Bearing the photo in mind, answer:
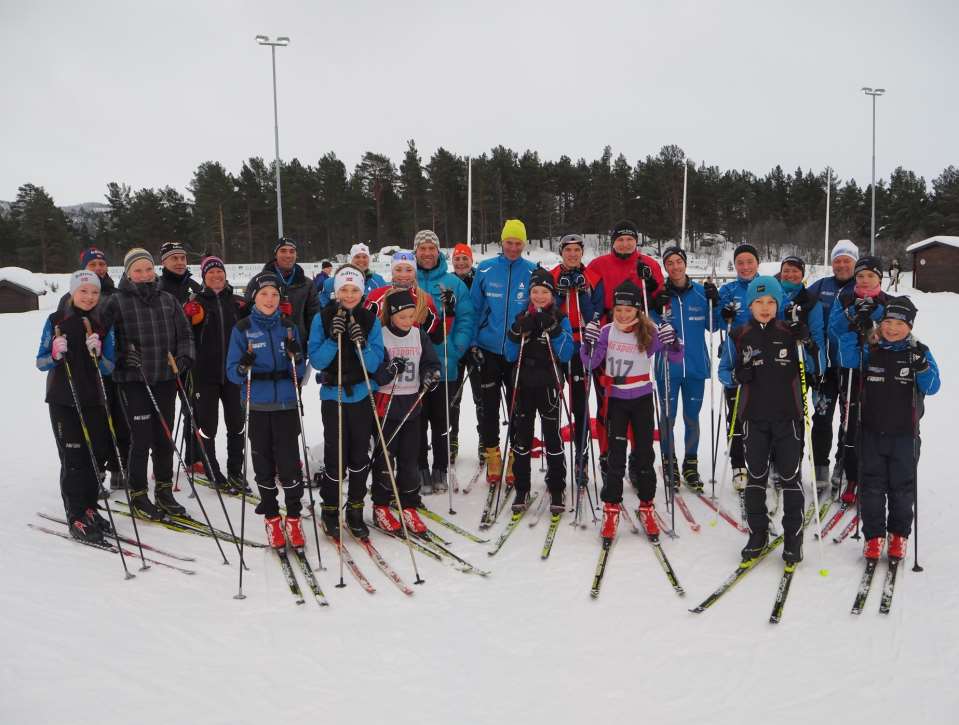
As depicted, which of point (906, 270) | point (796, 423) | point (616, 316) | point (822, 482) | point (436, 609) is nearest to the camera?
point (436, 609)

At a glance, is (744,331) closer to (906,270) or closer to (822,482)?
(822,482)

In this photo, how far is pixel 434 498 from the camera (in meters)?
5.62

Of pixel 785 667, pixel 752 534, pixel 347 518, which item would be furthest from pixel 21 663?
pixel 752 534

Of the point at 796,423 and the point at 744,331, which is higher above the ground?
the point at 744,331

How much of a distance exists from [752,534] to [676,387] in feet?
5.53

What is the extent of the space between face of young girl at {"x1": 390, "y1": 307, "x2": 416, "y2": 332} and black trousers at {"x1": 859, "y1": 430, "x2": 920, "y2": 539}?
3388 mm

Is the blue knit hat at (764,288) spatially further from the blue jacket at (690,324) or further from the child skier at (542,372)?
the child skier at (542,372)

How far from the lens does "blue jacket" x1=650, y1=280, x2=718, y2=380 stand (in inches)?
216

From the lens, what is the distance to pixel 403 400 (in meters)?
4.63

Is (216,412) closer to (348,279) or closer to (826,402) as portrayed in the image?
(348,279)

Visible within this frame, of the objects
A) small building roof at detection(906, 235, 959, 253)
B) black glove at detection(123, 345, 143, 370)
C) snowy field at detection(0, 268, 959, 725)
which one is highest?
small building roof at detection(906, 235, 959, 253)

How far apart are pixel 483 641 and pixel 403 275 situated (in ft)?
9.13

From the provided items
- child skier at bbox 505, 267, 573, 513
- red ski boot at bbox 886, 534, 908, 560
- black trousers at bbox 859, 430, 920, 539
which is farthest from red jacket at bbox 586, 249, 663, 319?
red ski boot at bbox 886, 534, 908, 560

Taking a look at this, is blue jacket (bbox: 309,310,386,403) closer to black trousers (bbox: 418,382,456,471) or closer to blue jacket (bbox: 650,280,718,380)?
black trousers (bbox: 418,382,456,471)
